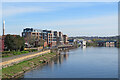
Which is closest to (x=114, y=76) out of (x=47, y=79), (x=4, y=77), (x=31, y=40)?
(x=47, y=79)

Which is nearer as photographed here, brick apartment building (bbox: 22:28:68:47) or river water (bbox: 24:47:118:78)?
river water (bbox: 24:47:118:78)

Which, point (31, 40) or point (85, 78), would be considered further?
point (31, 40)

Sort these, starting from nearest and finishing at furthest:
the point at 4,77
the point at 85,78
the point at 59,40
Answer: the point at 4,77
the point at 85,78
the point at 59,40

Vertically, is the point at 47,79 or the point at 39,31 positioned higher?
the point at 39,31

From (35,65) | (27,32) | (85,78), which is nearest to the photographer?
(85,78)

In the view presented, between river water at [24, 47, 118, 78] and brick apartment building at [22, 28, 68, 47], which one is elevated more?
brick apartment building at [22, 28, 68, 47]

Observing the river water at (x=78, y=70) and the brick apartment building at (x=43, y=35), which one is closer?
the river water at (x=78, y=70)

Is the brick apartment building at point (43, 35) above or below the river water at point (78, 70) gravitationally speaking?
above

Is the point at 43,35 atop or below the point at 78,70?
atop

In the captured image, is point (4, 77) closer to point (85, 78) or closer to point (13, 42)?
point (85, 78)

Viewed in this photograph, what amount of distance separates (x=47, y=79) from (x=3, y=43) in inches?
1008

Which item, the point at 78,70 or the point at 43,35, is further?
the point at 43,35

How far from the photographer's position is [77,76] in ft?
80.6

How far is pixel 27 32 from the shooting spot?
91.8 metres
